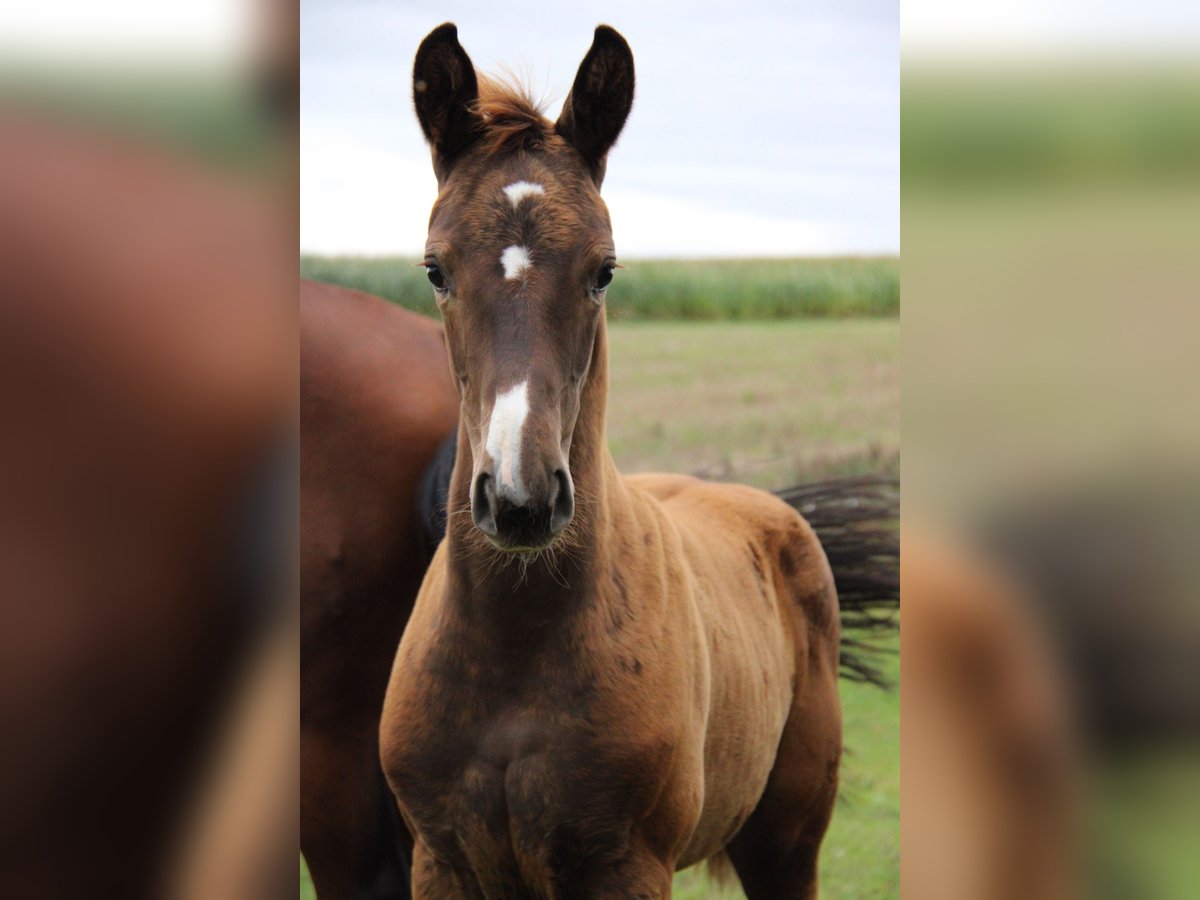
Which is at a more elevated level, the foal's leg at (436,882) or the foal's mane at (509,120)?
the foal's mane at (509,120)

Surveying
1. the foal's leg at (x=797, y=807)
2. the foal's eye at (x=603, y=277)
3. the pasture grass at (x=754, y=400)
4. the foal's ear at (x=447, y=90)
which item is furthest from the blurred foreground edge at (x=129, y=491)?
the foal's leg at (x=797, y=807)

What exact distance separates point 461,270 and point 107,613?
25.3 inches

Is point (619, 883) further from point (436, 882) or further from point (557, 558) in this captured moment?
point (557, 558)

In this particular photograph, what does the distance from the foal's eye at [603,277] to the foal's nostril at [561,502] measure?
0.27 m

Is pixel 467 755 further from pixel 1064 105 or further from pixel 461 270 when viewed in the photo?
pixel 1064 105

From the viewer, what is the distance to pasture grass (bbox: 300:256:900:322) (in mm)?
1882

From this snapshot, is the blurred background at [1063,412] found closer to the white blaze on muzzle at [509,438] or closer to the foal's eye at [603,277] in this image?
the foal's eye at [603,277]

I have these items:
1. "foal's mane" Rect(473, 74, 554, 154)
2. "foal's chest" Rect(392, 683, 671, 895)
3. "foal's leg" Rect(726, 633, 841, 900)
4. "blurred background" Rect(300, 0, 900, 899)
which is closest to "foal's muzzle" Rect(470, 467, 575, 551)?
"foal's chest" Rect(392, 683, 671, 895)

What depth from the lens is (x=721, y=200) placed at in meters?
1.89

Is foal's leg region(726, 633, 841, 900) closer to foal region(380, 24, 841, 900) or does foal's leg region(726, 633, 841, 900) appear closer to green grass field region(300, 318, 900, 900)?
green grass field region(300, 318, 900, 900)

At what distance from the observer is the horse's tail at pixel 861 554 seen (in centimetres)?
192

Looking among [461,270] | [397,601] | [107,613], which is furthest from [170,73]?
[397,601]

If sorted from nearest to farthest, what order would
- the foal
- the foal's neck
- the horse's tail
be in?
the foal, the foal's neck, the horse's tail

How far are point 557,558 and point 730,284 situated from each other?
0.73m
